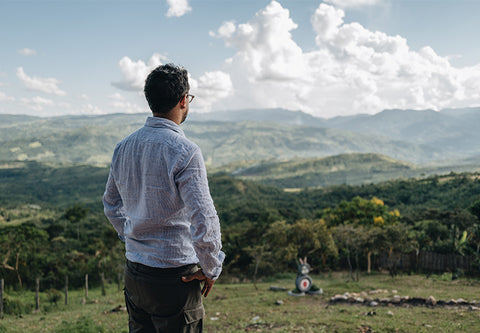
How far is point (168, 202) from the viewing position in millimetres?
1968

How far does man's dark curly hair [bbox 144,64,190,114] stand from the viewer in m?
2.12

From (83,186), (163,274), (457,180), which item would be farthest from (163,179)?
(83,186)

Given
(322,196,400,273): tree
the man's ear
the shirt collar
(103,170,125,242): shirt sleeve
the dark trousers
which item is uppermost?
the man's ear

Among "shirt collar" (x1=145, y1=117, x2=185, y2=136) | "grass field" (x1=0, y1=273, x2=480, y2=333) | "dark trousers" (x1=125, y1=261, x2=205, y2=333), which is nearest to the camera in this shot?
"dark trousers" (x1=125, y1=261, x2=205, y2=333)

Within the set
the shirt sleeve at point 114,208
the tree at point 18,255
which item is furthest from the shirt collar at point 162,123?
the tree at point 18,255

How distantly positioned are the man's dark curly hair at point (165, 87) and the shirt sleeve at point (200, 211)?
0.43 meters

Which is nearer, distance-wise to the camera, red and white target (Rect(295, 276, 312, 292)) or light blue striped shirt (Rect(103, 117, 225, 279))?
light blue striped shirt (Rect(103, 117, 225, 279))

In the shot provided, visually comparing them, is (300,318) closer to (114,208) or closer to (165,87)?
(114,208)

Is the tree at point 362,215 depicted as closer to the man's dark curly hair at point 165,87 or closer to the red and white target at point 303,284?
the red and white target at point 303,284

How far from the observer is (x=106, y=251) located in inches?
1281

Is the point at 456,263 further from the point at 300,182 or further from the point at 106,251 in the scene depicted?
the point at 300,182

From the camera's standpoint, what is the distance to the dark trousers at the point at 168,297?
2.03m

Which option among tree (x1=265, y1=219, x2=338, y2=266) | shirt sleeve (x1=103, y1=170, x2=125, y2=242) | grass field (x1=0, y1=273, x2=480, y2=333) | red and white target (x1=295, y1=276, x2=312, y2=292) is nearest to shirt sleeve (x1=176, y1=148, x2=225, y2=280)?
shirt sleeve (x1=103, y1=170, x2=125, y2=242)

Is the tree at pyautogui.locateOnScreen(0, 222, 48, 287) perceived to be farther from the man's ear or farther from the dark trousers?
the man's ear
